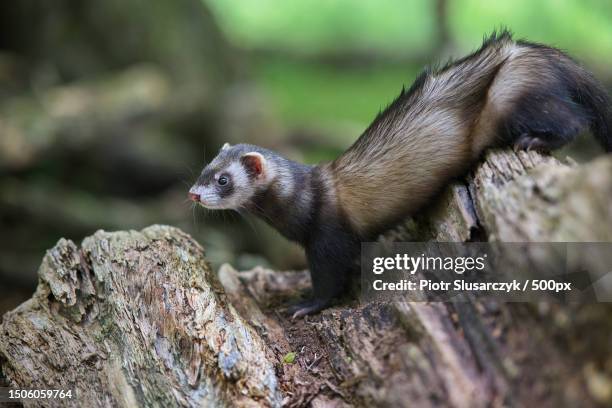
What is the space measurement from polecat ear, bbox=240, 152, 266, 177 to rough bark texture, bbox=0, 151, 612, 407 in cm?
87

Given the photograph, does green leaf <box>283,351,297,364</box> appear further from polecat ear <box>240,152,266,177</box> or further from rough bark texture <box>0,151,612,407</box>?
polecat ear <box>240,152,266,177</box>

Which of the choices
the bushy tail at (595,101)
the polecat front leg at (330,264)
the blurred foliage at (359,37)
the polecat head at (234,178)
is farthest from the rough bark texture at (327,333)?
the blurred foliage at (359,37)

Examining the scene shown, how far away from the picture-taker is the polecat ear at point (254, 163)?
5539 mm

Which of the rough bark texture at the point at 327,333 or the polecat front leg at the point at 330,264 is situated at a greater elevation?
the polecat front leg at the point at 330,264

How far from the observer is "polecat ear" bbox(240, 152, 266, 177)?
554cm

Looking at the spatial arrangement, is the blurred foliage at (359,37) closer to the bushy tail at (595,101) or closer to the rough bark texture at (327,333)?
the bushy tail at (595,101)

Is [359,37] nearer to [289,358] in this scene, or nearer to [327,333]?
[327,333]

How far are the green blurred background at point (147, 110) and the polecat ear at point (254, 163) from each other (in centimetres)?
277

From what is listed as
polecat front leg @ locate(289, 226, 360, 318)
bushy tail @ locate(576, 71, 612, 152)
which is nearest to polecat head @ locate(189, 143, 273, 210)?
polecat front leg @ locate(289, 226, 360, 318)

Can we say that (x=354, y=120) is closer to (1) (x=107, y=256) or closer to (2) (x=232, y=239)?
(2) (x=232, y=239)

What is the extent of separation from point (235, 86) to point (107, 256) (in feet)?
31.0

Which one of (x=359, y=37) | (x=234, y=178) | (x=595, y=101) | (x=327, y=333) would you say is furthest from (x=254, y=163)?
(x=359, y=37)

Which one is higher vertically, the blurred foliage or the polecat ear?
the blurred foliage

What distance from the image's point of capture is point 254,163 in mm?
5562
